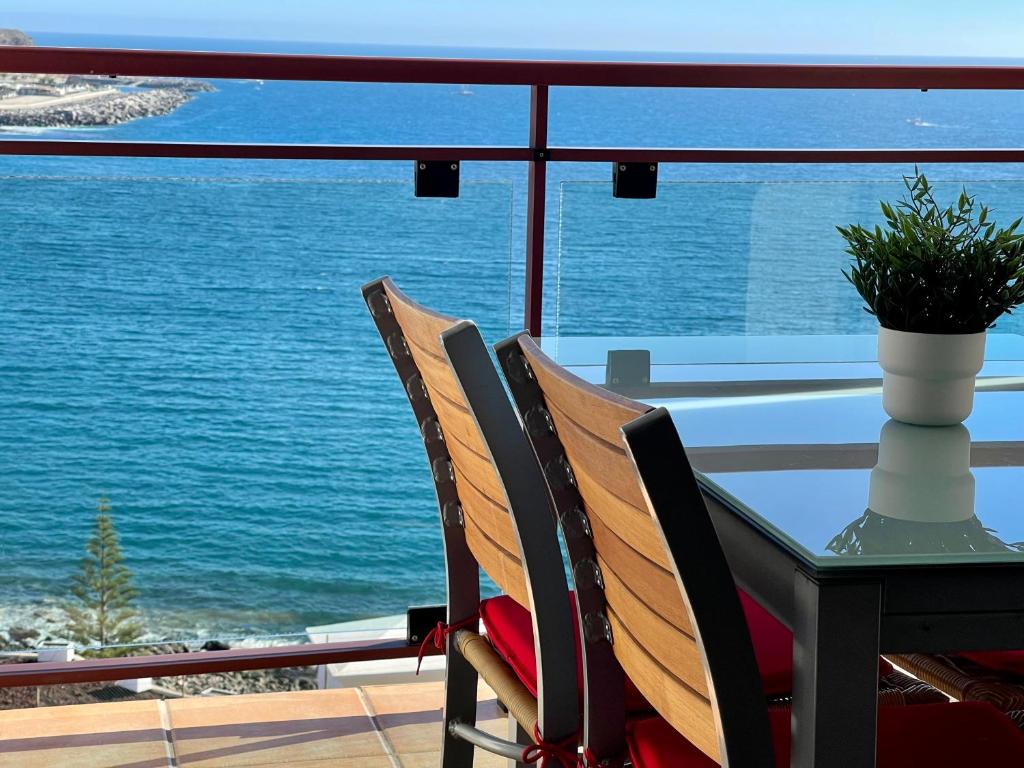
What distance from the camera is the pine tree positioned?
2766mm

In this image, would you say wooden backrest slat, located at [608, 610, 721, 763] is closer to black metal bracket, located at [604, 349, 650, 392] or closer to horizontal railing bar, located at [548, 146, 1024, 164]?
black metal bracket, located at [604, 349, 650, 392]

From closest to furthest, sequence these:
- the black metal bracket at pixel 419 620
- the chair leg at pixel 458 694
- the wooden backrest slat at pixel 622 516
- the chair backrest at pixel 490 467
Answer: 1. the wooden backrest slat at pixel 622 516
2. the chair backrest at pixel 490 467
3. the chair leg at pixel 458 694
4. the black metal bracket at pixel 419 620

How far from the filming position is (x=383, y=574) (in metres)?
2.89

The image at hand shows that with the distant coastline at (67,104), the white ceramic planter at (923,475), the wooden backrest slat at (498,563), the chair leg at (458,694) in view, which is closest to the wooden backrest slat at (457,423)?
the wooden backrest slat at (498,563)

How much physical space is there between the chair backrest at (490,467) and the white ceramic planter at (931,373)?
20.1 inches

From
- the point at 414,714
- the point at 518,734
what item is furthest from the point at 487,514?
the point at 414,714

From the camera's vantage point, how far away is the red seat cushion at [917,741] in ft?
4.77

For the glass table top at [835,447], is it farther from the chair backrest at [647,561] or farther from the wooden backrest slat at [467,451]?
the wooden backrest slat at [467,451]

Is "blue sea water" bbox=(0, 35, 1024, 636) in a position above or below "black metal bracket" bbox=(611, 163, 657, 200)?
below

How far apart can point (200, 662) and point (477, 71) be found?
1.38 m

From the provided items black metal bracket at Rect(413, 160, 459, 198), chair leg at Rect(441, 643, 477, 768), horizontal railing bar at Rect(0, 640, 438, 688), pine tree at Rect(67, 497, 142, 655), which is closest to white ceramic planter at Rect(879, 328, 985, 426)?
chair leg at Rect(441, 643, 477, 768)

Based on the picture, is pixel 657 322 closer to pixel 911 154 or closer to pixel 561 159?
pixel 561 159

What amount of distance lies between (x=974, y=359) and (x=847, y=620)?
68 centimetres

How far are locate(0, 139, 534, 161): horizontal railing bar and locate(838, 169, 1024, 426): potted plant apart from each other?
42.7 inches
